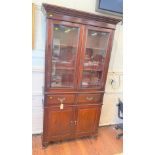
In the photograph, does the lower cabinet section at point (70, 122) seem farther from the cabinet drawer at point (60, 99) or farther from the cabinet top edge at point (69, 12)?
the cabinet top edge at point (69, 12)

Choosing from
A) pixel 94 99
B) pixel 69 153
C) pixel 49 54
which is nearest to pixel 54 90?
pixel 49 54

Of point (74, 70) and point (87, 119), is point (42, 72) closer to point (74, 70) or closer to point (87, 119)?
point (74, 70)

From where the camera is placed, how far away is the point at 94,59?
234 cm

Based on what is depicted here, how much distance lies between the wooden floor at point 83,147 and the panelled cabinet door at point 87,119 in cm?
18

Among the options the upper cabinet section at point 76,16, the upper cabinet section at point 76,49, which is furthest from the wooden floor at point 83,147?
the upper cabinet section at point 76,16

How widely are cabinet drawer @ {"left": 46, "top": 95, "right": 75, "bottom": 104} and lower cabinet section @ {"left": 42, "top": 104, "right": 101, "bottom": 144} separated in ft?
0.28

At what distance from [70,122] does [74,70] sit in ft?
2.58

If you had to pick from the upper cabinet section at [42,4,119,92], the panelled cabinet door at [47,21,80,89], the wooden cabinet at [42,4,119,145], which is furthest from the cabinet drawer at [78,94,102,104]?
the panelled cabinet door at [47,21,80,89]

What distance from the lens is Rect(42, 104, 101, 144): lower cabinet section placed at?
2.14 meters

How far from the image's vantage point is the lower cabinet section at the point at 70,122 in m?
2.14

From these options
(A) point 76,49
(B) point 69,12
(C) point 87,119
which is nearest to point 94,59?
(A) point 76,49

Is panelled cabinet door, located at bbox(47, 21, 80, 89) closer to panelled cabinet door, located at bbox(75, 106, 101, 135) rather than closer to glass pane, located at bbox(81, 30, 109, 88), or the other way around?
glass pane, located at bbox(81, 30, 109, 88)
